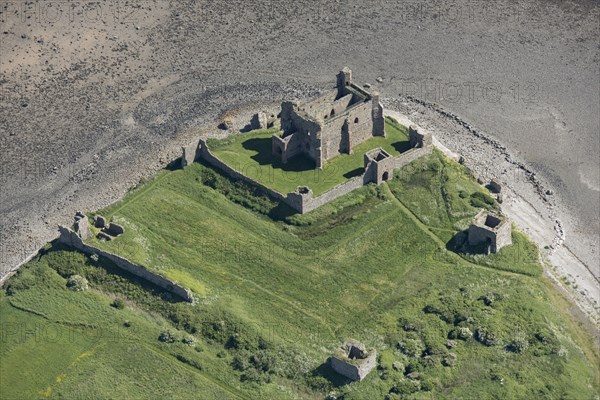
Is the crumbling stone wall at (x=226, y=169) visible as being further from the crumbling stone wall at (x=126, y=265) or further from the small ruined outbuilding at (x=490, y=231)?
the small ruined outbuilding at (x=490, y=231)

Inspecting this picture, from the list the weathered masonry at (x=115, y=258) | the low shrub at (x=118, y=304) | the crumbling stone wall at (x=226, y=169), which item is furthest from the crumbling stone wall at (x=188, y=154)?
the low shrub at (x=118, y=304)

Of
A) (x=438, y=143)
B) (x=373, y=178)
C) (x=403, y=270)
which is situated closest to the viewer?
(x=403, y=270)

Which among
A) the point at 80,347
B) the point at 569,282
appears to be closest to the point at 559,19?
the point at 569,282

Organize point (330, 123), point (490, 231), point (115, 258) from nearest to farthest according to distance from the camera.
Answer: point (115, 258) → point (490, 231) → point (330, 123)

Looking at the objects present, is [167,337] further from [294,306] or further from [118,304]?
[294,306]

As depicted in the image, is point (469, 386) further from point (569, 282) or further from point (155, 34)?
point (155, 34)

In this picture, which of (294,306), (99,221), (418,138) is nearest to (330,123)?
(418,138)

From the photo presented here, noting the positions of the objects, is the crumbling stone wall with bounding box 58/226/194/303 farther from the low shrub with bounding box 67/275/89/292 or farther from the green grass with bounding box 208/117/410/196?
the green grass with bounding box 208/117/410/196
